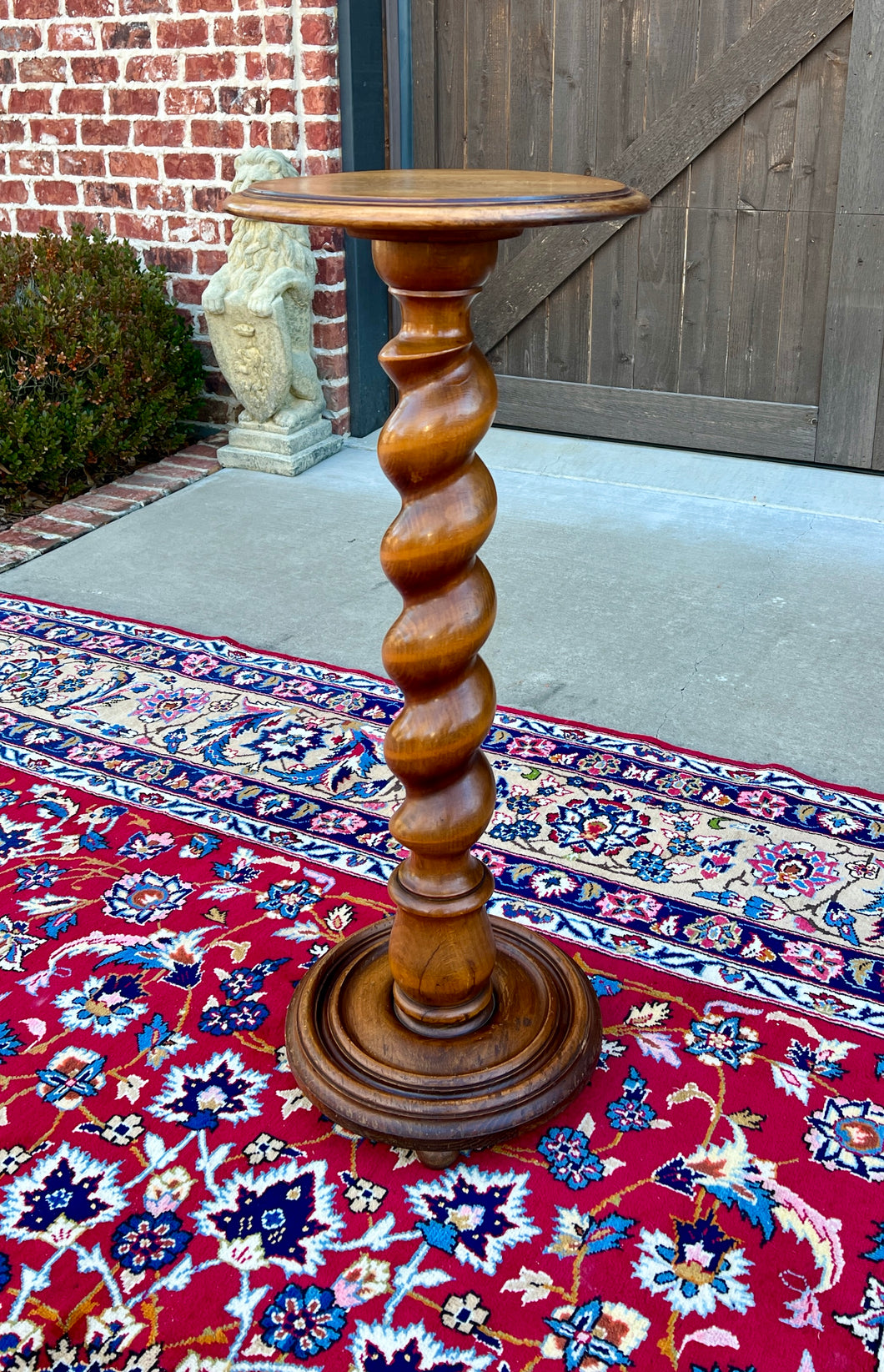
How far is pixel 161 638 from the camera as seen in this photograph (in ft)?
10.6

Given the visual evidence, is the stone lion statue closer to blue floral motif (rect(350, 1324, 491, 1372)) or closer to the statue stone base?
the statue stone base

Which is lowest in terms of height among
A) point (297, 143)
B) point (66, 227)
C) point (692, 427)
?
point (692, 427)

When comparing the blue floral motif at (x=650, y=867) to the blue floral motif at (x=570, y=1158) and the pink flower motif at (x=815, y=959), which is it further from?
the blue floral motif at (x=570, y=1158)

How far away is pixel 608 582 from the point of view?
11.4 feet

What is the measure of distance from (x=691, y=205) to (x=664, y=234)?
0.13 meters

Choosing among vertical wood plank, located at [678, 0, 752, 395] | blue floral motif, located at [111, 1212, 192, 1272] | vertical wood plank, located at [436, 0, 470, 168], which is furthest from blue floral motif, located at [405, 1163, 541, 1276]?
vertical wood plank, located at [436, 0, 470, 168]

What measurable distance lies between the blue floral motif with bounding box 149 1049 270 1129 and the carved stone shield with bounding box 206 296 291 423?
3.02 metres

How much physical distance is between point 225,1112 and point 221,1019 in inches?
8.2

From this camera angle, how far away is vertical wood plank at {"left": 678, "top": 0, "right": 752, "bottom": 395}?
154 inches

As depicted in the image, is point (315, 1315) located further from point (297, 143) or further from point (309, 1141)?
point (297, 143)

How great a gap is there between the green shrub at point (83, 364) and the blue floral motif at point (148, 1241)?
10.2 ft

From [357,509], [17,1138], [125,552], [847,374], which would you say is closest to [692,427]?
[847,374]

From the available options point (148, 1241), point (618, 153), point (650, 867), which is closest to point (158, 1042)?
point (148, 1241)

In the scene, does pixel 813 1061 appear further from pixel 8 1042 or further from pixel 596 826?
pixel 8 1042
